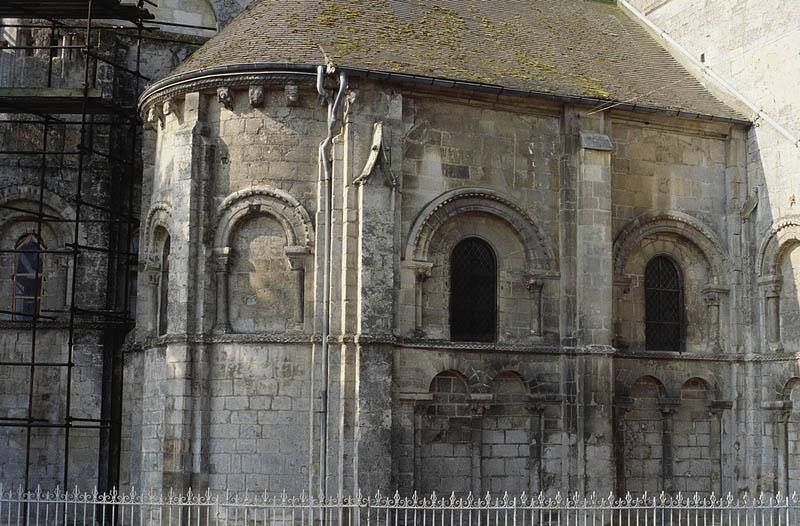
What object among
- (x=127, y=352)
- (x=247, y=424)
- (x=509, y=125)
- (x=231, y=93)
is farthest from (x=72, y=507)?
(x=509, y=125)

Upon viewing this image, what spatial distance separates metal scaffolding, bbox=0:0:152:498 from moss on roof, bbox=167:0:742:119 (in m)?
2.82

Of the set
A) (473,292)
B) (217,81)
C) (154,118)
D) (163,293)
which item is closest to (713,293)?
(473,292)

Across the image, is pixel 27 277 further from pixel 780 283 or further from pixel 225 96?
pixel 780 283

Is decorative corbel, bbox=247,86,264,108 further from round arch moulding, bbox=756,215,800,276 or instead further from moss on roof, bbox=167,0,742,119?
round arch moulding, bbox=756,215,800,276

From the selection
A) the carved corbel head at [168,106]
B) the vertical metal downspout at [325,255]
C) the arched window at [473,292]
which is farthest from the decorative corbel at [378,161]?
the carved corbel head at [168,106]

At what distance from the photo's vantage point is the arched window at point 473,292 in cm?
2050

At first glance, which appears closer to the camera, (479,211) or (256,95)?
(256,95)

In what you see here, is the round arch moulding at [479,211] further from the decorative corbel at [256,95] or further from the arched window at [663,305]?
the decorative corbel at [256,95]

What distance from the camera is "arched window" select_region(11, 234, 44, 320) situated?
2283cm

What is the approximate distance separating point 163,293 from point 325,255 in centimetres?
367

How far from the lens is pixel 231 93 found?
65.6ft

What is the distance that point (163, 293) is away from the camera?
21188mm

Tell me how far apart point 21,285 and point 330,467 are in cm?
818

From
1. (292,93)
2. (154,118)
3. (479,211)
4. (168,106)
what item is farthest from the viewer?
(154,118)
